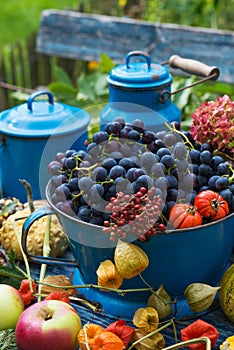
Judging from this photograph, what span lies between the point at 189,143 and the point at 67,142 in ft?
1.28

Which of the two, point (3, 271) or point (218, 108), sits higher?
point (218, 108)

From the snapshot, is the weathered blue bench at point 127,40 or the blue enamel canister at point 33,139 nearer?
the blue enamel canister at point 33,139

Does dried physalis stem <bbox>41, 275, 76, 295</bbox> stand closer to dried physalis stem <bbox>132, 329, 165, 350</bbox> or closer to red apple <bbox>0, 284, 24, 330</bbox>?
red apple <bbox>0, 284, 24, 330</bbox>

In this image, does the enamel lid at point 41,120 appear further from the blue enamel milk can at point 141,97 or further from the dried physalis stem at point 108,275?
the dried physalis stem at point 108,275

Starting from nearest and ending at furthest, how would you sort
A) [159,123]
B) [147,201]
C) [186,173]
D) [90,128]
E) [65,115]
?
[147,201]
[186,173]
[159,123]
[65,115]
[90,128]

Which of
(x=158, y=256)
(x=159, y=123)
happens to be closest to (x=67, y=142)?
(x=159, y=123)

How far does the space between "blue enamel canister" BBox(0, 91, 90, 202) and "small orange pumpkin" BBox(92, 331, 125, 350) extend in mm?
489

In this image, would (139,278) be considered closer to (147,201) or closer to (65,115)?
(147,201)

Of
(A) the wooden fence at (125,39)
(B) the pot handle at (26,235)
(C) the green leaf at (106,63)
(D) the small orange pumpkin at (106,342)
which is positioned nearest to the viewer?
(D) the small orange pumpkin at (106,342)

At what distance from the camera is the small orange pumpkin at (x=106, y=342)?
0.83 meters

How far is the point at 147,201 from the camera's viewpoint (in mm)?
836

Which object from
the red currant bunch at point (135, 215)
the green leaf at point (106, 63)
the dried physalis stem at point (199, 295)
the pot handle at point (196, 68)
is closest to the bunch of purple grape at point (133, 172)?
the red currant bunch at point (135, 215)

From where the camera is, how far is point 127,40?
93.4 inches

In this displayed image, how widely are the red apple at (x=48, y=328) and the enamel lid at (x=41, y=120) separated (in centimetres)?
51
